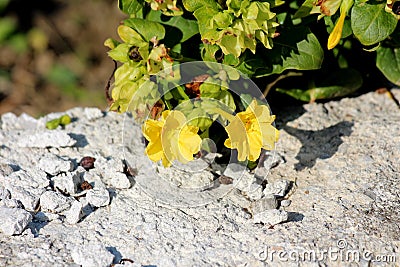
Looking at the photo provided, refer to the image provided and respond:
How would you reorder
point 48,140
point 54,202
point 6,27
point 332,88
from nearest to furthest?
point 54,202, point 48,140, point 332,88, point 6,27

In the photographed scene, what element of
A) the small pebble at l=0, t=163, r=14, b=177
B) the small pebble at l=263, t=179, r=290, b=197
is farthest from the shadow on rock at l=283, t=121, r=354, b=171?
the small pebble at l=0, t=163, r=14, b=177

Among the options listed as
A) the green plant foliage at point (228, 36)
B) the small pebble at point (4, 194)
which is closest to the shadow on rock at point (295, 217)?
the green plant foliage at point (228, 36)

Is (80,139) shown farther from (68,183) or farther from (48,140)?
(68,183)

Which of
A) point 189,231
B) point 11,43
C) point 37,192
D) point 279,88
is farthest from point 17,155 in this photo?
point 11,43

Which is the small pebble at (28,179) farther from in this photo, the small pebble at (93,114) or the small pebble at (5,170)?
the small pebble at (93,114)

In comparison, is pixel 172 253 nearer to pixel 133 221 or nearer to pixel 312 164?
pixel 133 221

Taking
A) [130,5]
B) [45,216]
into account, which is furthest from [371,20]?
[45,216]

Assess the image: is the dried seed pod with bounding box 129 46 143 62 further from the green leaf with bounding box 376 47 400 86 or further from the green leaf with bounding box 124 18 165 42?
the green leaf with bounding box 376 47 400 86
